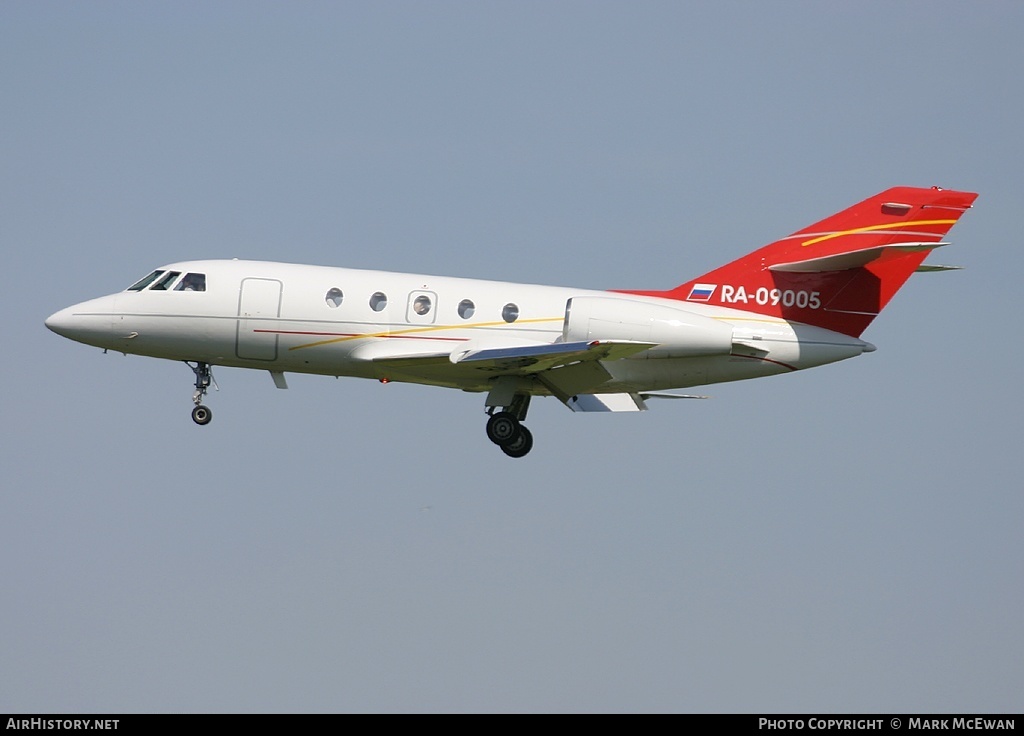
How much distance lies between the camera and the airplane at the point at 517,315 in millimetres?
30297

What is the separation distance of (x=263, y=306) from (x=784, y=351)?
1016cm

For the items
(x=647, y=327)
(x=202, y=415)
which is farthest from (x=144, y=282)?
(x=647, y=327)

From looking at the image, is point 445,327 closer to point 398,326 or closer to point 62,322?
A: point 398,326

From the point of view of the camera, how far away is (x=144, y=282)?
3164 cm

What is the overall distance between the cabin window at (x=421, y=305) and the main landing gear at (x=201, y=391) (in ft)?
15.2

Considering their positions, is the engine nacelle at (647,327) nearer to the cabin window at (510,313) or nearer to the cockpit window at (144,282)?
the cabin window at (510,313)

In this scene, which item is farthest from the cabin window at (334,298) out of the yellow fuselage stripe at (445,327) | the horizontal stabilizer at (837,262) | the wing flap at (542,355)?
the horizontal stabilizer at (837,262)

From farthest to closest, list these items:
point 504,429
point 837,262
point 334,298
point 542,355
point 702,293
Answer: point 702,293
point 504,429
point 334,298
point 837,262
point 542,355

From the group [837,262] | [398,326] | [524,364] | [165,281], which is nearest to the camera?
[524,364]

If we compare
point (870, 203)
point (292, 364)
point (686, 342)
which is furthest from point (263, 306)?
point (870, 203)

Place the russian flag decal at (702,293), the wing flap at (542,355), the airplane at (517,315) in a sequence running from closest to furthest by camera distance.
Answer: the wing flap at (542,355)
the airplane at (517,315)
the russian flag decal at (702,293)

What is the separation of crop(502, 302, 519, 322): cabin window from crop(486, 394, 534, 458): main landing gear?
5.55 feet

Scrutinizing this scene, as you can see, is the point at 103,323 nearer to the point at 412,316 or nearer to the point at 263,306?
the point at 263,306

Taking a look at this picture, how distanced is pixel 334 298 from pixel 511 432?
4.36m
